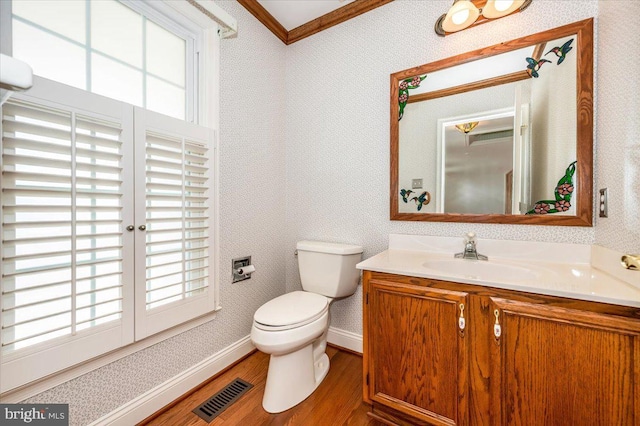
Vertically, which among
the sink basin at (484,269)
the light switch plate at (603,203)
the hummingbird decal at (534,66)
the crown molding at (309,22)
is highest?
the crown molding at (309,22)

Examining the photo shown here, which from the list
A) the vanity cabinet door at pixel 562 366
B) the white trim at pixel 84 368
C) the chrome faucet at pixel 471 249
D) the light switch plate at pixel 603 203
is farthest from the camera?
the chrome faucet at pixel 471 249

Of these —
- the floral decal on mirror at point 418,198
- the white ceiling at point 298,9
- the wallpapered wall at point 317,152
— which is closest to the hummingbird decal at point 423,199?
the floral decal on mirror at point 418,198

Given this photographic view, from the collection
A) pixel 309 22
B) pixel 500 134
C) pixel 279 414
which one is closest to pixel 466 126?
pixel 500 134

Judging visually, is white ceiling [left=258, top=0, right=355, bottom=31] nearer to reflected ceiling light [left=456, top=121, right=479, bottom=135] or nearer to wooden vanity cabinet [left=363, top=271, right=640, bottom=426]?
reflected ceiling light [left=456, top=121, right=479, bottom=135]

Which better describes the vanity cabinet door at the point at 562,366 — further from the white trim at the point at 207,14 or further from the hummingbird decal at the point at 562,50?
the white trim at the point at 207,14

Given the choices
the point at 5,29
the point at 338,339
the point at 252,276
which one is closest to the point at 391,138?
the point at 252,276

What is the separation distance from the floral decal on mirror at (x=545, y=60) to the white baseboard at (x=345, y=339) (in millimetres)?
1855

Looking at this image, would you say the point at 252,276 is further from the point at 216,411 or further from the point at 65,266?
the point at 65,266

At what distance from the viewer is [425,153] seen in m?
1.63

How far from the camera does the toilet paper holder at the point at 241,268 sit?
1.74 m

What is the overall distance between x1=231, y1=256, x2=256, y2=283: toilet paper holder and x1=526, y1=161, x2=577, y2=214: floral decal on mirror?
171 cm

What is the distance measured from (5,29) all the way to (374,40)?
178 centimetres

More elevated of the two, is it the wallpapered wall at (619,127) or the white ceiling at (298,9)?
the white ceiling at (298,9)

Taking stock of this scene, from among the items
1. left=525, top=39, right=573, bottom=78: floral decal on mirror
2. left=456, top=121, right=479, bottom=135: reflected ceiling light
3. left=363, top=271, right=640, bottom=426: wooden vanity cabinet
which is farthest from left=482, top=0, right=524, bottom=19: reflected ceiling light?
left=363, top=271, right=640, bottom=426: wooden vanity cabinet
